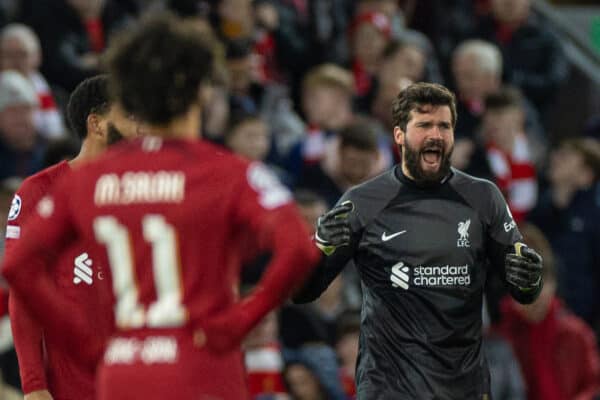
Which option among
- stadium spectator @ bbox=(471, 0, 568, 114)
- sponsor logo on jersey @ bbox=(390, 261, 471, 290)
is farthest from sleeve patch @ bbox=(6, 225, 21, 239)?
stadium spectator @ bbox=(471, 0, 568, 114)

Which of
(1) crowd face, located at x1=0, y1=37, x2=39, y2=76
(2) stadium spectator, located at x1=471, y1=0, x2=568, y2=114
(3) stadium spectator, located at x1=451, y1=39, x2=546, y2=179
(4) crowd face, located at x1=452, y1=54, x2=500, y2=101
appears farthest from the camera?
(2) stadium spectator, located at x1=471, y1=0, x2=568, y2=114

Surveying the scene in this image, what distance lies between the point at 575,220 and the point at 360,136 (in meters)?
2.46

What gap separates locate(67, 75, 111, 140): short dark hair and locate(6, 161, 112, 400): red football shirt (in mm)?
211

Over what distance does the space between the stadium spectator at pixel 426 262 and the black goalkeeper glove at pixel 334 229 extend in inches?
7.4

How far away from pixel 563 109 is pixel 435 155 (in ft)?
26.9

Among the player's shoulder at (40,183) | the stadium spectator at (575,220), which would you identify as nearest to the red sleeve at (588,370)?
the stadium spectator at (575,220)

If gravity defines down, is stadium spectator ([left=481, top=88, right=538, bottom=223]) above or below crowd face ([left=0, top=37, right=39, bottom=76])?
below

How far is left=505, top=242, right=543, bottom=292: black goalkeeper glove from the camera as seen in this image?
242 inches

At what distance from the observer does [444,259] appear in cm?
632

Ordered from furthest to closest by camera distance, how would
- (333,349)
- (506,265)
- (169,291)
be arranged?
(333,349)
(506,265)
(169,291)

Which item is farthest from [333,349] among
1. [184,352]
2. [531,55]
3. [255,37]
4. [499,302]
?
[184,352]

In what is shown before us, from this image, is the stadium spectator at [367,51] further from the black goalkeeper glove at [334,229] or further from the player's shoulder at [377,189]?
the black goalkeeper glove at [334,229]

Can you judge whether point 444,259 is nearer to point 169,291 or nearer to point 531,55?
point 169,291

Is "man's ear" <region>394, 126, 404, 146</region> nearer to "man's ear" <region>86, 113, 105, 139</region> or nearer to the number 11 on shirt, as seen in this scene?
"man's ear" <region>86, 113, 105, 139</region>
